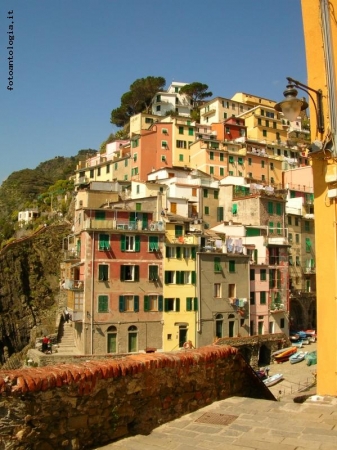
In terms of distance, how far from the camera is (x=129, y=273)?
40.6 m

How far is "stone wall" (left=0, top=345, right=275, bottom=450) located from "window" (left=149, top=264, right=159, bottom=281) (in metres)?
32.1

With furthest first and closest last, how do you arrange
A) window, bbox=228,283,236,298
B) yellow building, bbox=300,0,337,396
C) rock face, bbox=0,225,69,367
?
rock face, bbox=0,225,69,367, window, bbox=228,283,236,298, yellow building, bbox=300,0,337,396

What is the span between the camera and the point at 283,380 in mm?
37938

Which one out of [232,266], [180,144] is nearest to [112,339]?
[232,266]

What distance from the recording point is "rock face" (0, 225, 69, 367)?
51.7 meters

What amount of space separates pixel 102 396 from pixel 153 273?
114 ft

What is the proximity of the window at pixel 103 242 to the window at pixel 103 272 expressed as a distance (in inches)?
57.0

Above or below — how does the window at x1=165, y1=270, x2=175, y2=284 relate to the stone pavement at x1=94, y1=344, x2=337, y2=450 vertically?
above

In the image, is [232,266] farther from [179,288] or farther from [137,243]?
[137,243]

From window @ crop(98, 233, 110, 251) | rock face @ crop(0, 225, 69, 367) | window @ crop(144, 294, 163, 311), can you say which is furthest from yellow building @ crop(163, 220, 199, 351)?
rock face @ crop(0, 225, 69, 367)

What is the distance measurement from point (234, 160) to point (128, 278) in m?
35.4

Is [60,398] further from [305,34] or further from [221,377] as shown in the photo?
[305,34]

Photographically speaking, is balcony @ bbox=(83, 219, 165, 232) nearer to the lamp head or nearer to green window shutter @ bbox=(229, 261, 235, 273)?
green window shutter @ bbox=(229, 261, 235, 273)

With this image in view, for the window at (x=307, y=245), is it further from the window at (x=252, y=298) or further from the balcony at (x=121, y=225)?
the balcony at (x=121, y=225)
